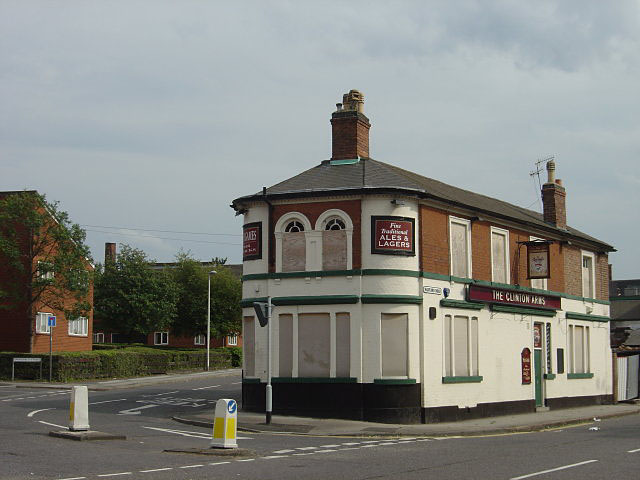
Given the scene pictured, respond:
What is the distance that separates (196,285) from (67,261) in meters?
22.7

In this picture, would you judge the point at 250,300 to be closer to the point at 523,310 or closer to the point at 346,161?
the point at 346,161

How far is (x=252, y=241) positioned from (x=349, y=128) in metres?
4.97

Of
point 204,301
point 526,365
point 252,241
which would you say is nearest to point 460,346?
point 526,365

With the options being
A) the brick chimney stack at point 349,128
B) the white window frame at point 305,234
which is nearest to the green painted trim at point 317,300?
the white window frame at point 305,234

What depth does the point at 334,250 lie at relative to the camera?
25.0 meters

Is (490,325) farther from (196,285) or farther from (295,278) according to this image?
(196,285)

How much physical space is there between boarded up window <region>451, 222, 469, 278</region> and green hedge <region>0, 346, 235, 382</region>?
22815 mm

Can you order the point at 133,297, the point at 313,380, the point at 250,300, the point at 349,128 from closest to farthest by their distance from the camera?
the point at 313,380
the point at 250,300
the point at 349,128
the point at 133,297

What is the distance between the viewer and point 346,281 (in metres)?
24.7

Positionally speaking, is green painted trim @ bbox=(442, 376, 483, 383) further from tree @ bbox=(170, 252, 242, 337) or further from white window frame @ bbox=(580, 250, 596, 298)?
tree @ bbox=(170, 252, 242, 337)

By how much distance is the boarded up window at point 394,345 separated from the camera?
2439 cm

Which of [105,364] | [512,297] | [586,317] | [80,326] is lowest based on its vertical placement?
[105,364]

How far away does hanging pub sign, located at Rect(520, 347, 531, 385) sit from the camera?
30.0 m

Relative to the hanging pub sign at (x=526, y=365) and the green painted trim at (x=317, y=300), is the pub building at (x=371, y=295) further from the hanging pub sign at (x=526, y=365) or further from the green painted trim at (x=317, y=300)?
the hanging pub sign at (x=526, y=365)
